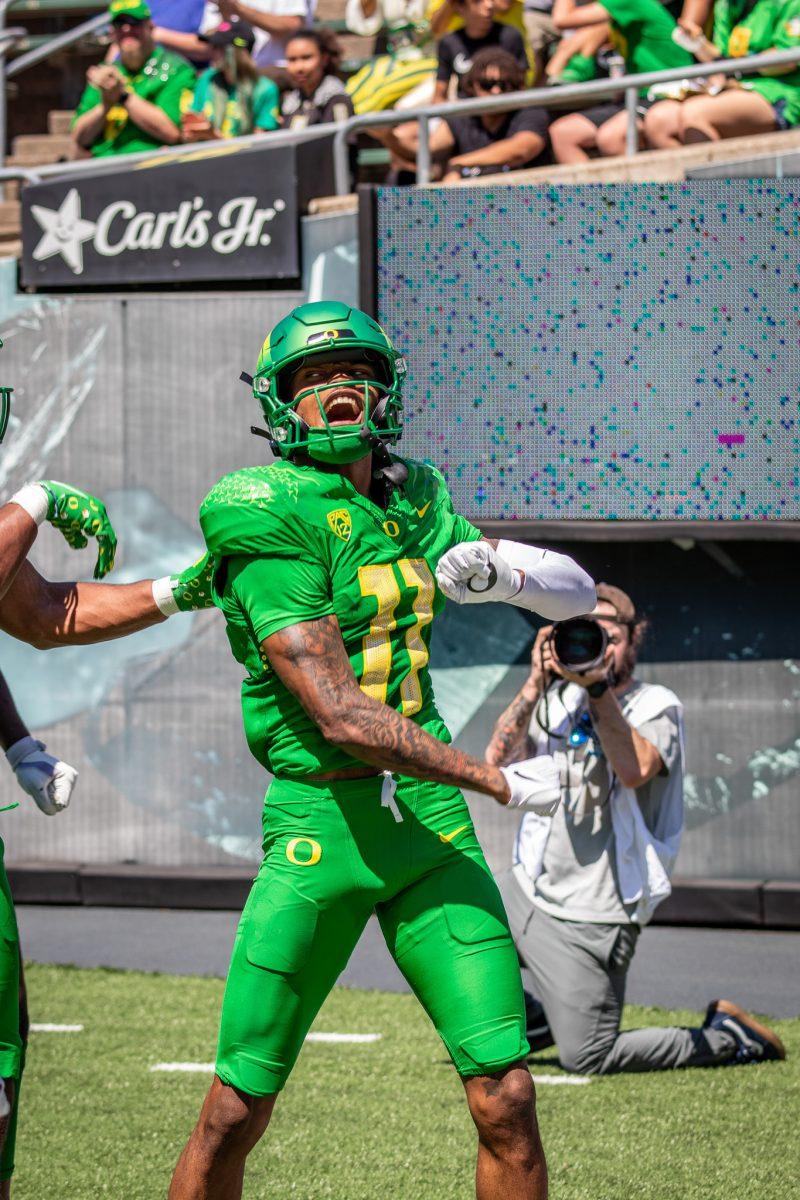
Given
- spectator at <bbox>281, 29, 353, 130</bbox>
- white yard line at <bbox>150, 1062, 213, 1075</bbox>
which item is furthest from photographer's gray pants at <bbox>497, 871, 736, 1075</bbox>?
spectator at <bbox>281, 29, 353, 130</bbox>

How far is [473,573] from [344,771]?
479 mm

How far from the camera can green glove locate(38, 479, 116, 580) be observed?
12.5 ft

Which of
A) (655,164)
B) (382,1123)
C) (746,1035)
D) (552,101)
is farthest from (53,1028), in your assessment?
(552,101)

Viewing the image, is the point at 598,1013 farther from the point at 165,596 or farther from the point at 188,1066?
the point at 165,596

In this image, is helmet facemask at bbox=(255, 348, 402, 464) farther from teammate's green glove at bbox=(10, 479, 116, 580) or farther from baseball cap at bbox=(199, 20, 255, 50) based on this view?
baseball cap at bbox=(199, 20, 255, 50)

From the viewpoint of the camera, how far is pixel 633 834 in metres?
5.78

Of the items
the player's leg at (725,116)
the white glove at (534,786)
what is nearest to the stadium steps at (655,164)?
the player's leg at (725,116)

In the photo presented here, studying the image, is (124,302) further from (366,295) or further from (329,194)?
(366,295)

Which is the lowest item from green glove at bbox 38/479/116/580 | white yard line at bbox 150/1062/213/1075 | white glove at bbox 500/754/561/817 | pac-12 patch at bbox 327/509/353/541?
white yard line at bbox 150/1062/213/1075

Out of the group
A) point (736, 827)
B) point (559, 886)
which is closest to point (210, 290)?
point (736, 827)

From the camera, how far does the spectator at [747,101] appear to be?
28.4ft

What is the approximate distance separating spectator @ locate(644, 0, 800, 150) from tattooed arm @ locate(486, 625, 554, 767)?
410cm

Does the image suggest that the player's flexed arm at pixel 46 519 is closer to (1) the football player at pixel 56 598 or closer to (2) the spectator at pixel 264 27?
(1) the football player at pixel 56 598

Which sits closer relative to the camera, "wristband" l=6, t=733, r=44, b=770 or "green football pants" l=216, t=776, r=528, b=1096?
"green football pants" l=216, t=776, r=528, b=1096
